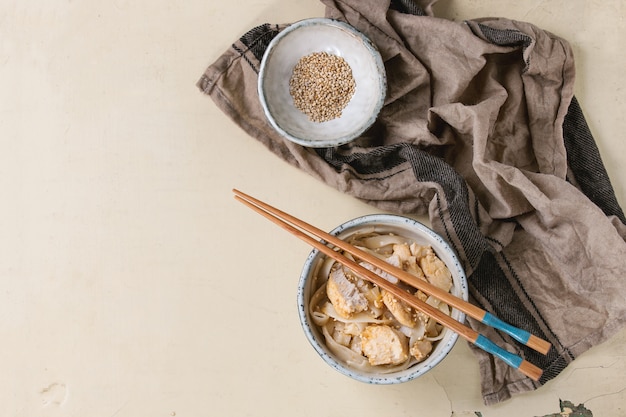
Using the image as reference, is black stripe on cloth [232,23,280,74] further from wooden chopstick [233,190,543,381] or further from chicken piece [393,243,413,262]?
chicken piece [393,243,413,262]

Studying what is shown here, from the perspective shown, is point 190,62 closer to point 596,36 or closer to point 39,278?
point 39,278

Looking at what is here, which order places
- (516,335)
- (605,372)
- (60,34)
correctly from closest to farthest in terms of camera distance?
(516,335) → (605,372) → (60,34)

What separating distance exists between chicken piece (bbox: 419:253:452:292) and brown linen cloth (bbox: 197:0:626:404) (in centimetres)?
8

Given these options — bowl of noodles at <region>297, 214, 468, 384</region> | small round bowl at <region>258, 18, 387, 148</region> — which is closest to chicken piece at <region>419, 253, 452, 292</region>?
bowl of noodles at <region>297, 214, 468, 384</region>

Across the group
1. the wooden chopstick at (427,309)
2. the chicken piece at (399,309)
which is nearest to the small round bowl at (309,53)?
the wooden chopstick at (427,309)

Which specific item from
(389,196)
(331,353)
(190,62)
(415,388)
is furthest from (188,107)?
(415,388)

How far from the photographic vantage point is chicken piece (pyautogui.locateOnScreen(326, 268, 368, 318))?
45.5 inches

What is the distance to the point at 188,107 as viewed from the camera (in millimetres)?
1372

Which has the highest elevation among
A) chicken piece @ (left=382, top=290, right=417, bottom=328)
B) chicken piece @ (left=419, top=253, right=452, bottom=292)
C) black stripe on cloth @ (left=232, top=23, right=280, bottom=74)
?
black stripe on cloth @ (left=232, top=23, right=280, bottom=74)

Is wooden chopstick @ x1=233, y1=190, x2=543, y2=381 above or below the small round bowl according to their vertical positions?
below

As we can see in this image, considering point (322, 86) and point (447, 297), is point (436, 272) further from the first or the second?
point (322, 86)

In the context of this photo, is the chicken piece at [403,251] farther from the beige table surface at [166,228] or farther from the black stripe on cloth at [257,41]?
the black stripe on cloth at [257,41]

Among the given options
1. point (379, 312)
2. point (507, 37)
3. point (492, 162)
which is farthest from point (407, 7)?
point (379, 312)

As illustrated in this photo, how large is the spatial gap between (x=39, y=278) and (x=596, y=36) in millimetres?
1125
